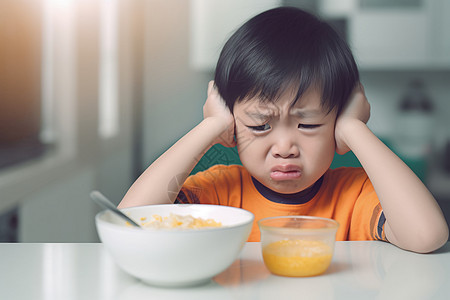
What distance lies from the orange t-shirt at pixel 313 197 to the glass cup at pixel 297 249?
1.27 ft

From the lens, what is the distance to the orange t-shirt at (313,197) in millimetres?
952

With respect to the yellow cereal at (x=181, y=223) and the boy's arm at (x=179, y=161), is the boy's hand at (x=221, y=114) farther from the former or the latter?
the yellow cereal at (x=181, y=223)

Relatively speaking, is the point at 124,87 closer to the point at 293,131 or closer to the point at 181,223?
the point at 293,131

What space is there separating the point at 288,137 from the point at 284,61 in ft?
0.47

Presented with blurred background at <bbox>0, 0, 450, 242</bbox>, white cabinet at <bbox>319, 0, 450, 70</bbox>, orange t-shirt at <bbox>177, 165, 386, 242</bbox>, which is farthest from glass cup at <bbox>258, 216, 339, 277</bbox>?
white cabinet at <bbox>319, 0, 450, 70</bbox>

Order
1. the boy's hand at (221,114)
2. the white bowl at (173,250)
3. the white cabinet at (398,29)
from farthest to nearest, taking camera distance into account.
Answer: the white cabinet at (398,29) < the boy's hand at (221,114) < the white bowl at (173,250)

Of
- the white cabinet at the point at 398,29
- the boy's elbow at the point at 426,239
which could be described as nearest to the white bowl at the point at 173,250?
the boy's elbow at the point at 426,239

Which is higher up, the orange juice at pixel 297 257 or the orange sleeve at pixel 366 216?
the orange juice at pixel 297 257

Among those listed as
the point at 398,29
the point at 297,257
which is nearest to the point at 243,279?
the point at 297,257

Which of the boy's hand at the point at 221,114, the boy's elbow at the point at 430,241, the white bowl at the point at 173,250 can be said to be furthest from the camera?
the boy's hand at the point at 221,114

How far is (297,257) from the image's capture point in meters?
0.53

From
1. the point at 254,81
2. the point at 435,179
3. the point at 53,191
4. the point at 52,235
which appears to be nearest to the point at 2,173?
the point at 53,191

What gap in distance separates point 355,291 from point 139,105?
3505 mm

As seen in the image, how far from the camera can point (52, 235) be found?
101 inches
